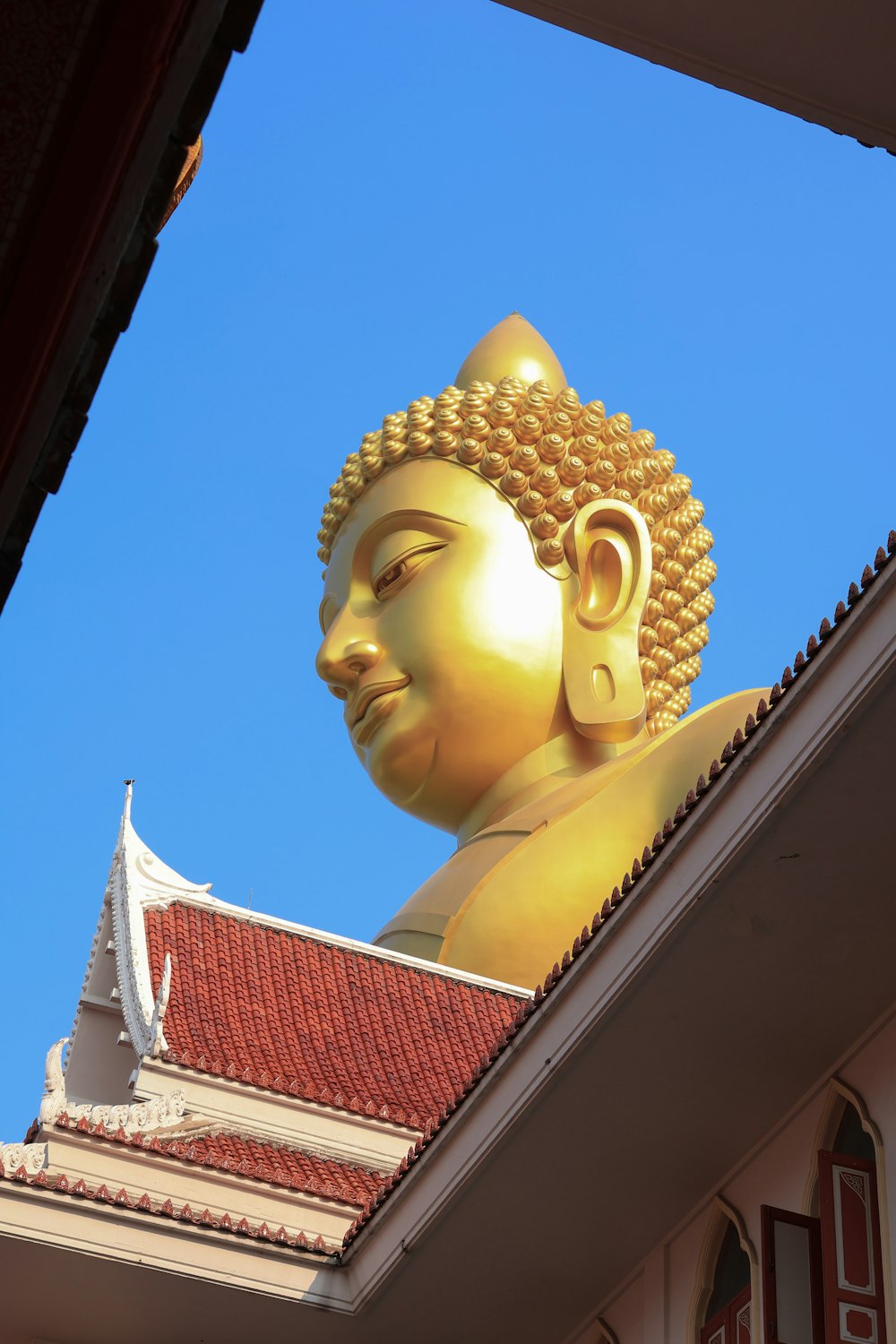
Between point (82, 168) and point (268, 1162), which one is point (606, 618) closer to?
point (268, 1162)

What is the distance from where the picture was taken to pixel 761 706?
262 inches

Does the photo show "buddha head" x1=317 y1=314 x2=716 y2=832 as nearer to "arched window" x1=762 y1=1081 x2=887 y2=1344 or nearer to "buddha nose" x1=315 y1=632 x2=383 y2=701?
"buddha nose" x1=315 y1=632 x2=383 y2=701

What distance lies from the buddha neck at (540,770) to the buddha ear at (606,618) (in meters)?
0.17

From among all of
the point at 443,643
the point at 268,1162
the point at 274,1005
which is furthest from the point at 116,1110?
the point at 443,643

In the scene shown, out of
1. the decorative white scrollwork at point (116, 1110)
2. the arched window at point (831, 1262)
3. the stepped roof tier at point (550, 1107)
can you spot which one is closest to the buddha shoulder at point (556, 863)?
the stepped roof tier at point (550, 1107)

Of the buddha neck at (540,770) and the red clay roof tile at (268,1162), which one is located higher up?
the buddha neck at (540,770)

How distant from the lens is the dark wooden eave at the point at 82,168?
2490mm

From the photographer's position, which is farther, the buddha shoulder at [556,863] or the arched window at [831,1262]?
the buddha shoulder at [556,863]

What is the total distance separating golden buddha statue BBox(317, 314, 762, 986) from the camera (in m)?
17.6

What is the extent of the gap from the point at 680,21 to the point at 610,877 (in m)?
11.0

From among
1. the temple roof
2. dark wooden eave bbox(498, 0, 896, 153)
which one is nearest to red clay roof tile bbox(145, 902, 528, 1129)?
the temple roof

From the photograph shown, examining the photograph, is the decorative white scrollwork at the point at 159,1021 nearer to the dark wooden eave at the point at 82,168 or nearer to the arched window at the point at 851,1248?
the arched window at the point at 851,1248

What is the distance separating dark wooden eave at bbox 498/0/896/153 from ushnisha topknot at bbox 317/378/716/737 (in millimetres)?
12722

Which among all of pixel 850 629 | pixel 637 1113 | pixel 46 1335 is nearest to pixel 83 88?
pixel 850 629
